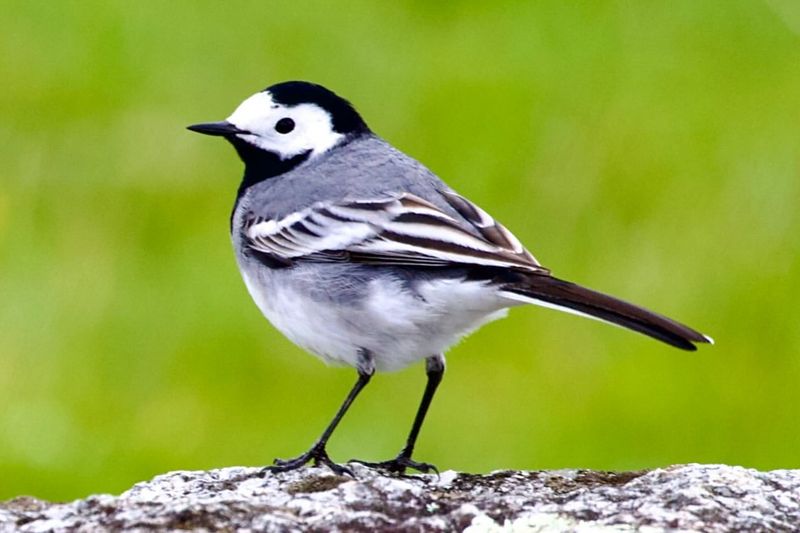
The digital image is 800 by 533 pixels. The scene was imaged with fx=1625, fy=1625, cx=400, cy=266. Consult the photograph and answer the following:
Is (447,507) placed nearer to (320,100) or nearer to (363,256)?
(363,256)

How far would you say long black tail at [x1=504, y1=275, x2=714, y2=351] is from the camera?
5086mm

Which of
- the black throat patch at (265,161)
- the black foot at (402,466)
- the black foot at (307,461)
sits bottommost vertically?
the black foot at (307,461)

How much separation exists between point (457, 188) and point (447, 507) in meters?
5.67

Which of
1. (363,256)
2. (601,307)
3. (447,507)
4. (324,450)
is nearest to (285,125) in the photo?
(363,256)

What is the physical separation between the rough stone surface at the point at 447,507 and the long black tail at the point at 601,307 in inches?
16.3

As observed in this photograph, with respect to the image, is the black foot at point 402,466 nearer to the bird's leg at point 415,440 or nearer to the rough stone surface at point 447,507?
the bird's leg at point 415,440

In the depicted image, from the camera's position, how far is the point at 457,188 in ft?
32.9

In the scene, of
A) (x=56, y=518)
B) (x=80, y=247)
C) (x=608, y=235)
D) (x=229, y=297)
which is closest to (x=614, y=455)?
(x=608, y=235)

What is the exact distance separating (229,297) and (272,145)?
252cm

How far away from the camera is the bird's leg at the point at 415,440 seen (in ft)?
20.3

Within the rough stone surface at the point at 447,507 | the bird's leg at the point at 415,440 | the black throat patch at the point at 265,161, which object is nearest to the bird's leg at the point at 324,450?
the bird's leg at the point at 415,440

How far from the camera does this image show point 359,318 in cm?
613

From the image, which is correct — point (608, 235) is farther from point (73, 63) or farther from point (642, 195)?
point (73, 63)

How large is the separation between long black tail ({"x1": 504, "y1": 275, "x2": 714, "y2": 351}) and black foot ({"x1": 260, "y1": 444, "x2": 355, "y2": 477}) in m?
0.84
